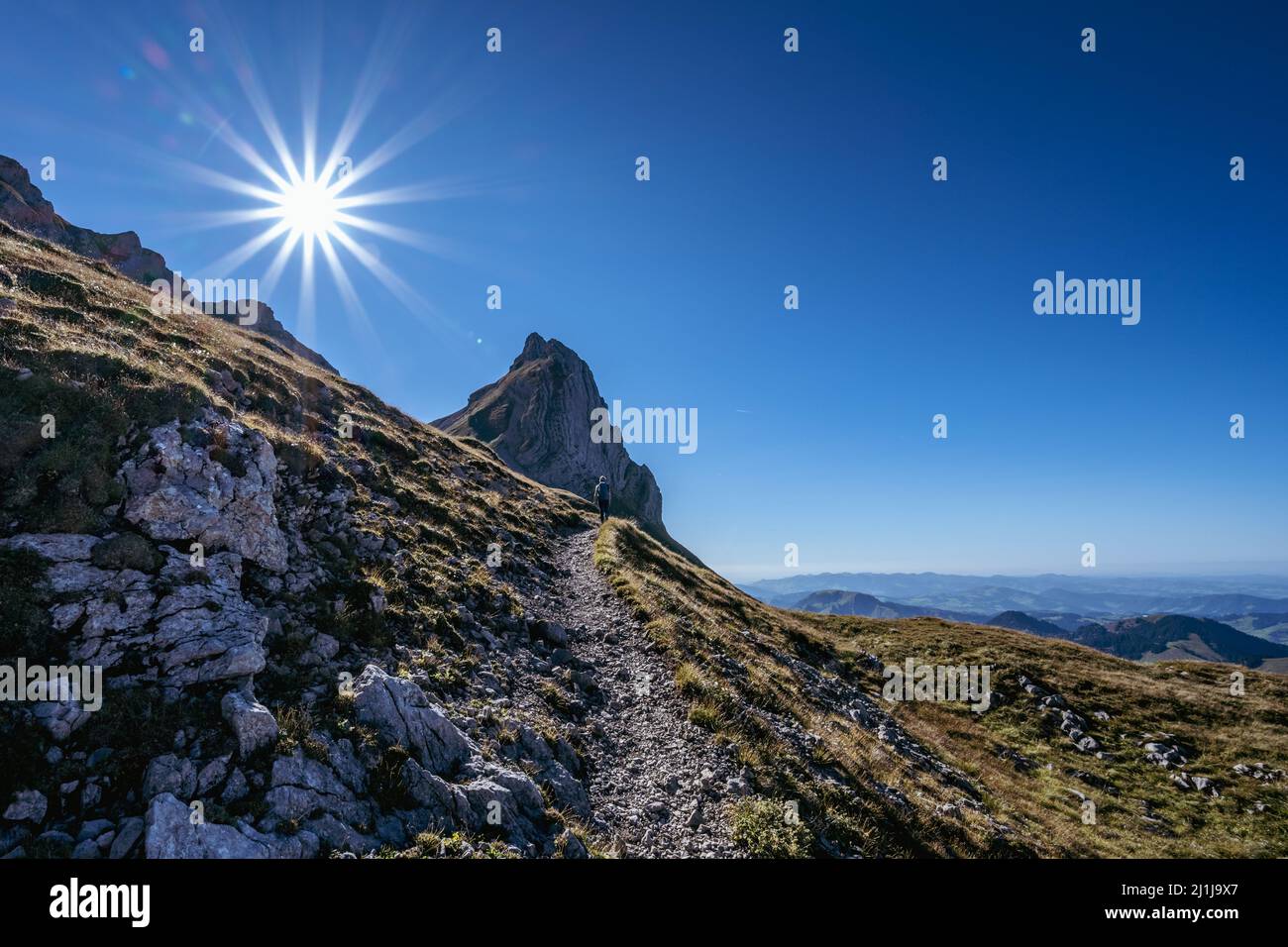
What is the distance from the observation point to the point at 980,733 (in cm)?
3027

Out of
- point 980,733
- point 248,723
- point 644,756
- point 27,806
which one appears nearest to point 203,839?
point 248,723

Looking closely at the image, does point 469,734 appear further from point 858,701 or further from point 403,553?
point 858,701

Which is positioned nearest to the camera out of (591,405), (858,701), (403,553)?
(403,553)

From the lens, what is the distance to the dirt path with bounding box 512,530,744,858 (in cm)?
986

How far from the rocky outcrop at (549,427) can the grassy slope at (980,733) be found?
10372 cm

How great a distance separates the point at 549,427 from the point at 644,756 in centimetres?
15590

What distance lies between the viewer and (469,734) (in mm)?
10828

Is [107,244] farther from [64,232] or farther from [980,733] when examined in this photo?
[980,733]

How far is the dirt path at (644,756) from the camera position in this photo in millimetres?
9859

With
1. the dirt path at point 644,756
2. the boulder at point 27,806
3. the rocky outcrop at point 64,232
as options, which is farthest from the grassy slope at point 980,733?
the rocky outcrop at point 64,232

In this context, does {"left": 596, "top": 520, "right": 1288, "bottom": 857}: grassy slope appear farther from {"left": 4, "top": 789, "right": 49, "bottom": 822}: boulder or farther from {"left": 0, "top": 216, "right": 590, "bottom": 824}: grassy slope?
{"left": 4, "top": 789, "right": 49, "bottom": 822}: boulder

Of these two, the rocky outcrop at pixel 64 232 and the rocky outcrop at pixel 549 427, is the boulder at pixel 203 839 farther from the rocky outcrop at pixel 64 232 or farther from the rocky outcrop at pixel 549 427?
the rocky outcrop at pixel 549 427
